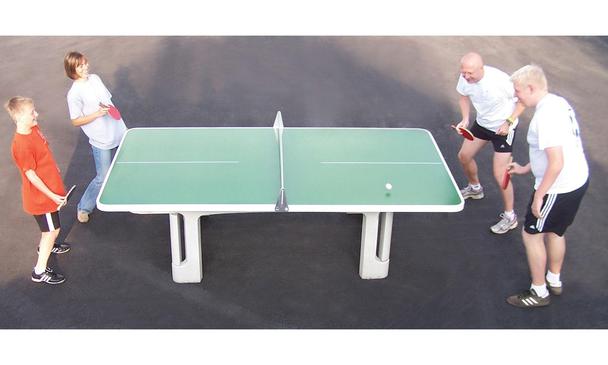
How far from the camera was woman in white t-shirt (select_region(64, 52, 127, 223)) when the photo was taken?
5.04m

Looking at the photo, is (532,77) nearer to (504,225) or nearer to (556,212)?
(556,212)

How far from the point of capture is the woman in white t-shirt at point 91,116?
504cm

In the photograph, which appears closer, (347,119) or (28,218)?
(28,218)

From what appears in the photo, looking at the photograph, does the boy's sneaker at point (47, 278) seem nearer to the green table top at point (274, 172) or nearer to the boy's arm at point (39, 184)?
the boy's arm at point (39, 184)

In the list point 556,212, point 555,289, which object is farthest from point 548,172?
point 555,289

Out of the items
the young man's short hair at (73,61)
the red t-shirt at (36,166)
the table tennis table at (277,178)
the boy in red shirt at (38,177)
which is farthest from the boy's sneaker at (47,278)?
the young man's short hair at (73,61)

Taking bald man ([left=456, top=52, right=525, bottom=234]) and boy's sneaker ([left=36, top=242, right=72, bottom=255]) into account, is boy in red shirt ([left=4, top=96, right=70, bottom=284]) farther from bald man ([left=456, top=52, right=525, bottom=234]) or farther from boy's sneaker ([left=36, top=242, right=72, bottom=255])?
bald man ([left=456, top=52, right=525, bottom=234])

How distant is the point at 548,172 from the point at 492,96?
116 cm

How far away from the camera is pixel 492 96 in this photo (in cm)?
519

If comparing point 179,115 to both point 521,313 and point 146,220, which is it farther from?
point 521,313

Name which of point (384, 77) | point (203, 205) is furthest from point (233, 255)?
point (384, 77)

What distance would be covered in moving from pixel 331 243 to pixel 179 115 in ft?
9.09

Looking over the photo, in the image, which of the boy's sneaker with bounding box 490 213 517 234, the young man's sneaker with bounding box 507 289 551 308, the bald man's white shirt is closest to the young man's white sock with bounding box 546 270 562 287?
the young man's sneaker with bounding box 507 289 551 308

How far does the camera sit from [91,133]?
5.32 m
